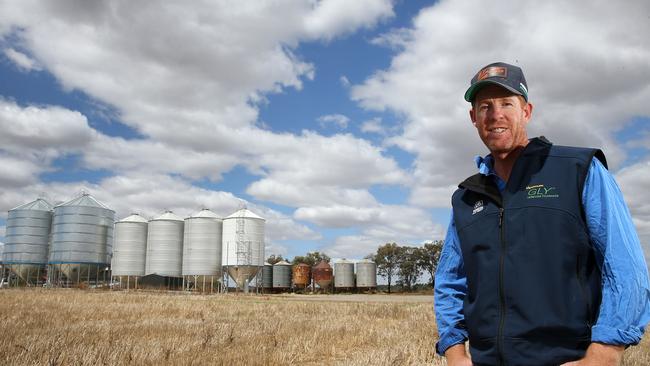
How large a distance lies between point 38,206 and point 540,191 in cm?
6483

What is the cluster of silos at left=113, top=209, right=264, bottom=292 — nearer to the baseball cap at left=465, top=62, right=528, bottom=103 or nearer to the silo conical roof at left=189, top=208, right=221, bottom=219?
the silo conical roof at left=189, top=208, right=221, bottom=219

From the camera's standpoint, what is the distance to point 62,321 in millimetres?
11016

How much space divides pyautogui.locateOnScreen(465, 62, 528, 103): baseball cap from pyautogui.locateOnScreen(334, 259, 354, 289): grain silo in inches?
2531

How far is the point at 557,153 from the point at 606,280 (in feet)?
1.84

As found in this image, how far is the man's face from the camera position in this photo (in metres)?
2.31

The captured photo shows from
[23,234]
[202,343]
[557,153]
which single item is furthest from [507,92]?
[23,234]

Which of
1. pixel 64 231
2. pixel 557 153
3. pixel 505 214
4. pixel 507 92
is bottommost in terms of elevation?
pixel 505 214

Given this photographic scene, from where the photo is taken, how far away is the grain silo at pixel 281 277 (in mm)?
65562

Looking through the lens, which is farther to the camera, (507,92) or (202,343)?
(202,343)

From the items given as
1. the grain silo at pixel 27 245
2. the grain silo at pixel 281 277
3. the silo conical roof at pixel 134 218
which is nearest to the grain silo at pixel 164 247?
the silo conical roof at pixel 134 218

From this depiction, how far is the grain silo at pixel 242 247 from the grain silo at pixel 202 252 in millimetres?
1152

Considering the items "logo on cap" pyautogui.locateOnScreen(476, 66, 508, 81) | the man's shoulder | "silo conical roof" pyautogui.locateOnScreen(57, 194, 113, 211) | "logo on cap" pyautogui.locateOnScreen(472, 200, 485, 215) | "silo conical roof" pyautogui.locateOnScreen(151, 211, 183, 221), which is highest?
"silo conical roof" pyautogui.locateOnScreen(57, 194, 113, 211)

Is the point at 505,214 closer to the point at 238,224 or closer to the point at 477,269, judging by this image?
the point at 477,269

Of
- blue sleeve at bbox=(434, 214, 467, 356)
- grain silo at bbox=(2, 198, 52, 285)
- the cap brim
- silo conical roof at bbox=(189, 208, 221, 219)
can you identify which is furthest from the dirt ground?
grain silo at bbox=(2, 198, 52, 285)
